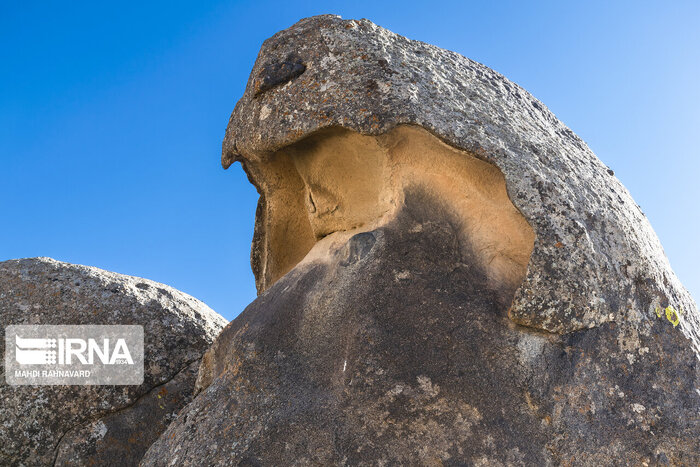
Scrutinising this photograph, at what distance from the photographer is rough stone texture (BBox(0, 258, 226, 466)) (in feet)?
14.8

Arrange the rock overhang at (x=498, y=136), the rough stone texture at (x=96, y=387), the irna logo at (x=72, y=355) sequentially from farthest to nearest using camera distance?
the irna logo at (x=72, y=355) → the rough stone texture at (x=96, y=387) → the rock overhang at (x=498, y=136)

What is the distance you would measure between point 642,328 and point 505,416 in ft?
2.82

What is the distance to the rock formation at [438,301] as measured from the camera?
130 inches

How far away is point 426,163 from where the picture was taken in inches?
161

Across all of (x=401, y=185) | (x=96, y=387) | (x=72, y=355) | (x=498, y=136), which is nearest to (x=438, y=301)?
(x=401, y=185)

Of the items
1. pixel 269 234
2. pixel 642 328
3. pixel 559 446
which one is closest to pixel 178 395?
pixel 269 234

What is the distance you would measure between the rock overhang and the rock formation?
0.01m

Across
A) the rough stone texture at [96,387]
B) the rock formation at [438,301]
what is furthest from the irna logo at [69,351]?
the rock formation at [438,301]

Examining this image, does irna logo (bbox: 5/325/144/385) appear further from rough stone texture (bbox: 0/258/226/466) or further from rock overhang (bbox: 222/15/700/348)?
rock overhang (bbox: 222/15/700/348)

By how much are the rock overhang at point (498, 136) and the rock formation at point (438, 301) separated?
0.01 m

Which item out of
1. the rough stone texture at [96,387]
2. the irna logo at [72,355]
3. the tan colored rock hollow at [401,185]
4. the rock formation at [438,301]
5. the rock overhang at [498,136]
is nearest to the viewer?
the rock formation at [438,301]

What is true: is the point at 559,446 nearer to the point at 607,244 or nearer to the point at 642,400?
the point at 642,400

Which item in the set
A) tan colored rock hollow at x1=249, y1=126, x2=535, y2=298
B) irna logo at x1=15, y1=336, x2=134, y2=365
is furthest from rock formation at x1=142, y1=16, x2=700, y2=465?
irna logo at x1=15, y1=336, x2=134, y2=365

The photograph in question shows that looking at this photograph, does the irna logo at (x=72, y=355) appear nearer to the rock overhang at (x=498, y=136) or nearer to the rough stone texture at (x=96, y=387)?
the rough stone texture at (x=96, y=387)
